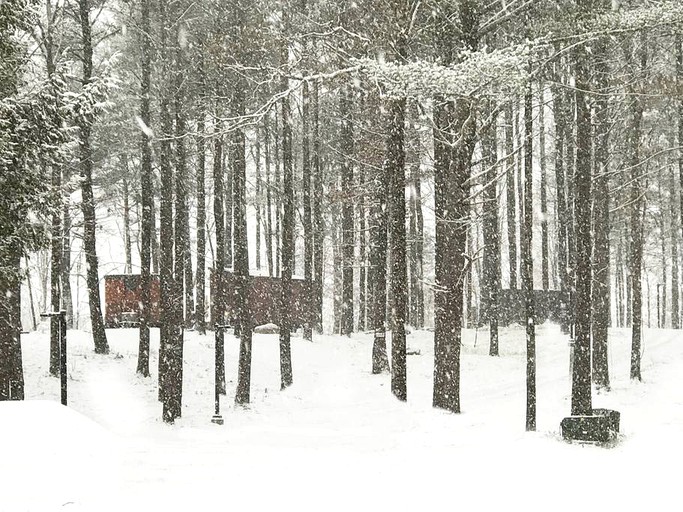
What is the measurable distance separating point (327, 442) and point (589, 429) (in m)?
5.49

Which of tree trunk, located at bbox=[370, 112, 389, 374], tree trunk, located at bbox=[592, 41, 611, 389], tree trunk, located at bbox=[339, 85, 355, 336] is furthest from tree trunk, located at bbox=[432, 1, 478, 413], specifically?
tree trunk, located at bbox=[339, 85, 355, 336]

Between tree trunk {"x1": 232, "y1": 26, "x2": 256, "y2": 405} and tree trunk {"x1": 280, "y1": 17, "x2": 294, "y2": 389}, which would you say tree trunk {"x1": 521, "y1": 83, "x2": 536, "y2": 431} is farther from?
tree trunk {"x1": 280, "y1": 17, "x2": 294, "y2": 389}

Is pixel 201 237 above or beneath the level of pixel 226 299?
above

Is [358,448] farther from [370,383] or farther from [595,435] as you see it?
[370,383]

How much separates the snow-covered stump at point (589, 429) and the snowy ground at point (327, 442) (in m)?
0.39

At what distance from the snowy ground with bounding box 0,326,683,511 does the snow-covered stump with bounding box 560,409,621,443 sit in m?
Result: 0.39

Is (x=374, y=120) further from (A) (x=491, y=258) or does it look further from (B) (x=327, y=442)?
(B) (x=327, y=442)

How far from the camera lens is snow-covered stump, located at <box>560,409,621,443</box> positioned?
1273 centimetres

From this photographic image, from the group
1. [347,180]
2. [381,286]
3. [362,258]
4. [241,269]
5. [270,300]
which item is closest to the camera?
[241,269]

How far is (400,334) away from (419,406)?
7.16ft

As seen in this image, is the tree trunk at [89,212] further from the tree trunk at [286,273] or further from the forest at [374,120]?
the tree trunk at [286,273]

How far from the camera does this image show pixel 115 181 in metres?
31.3

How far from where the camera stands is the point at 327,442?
49.5ft

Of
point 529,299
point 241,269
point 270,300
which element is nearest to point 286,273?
point 241,269
